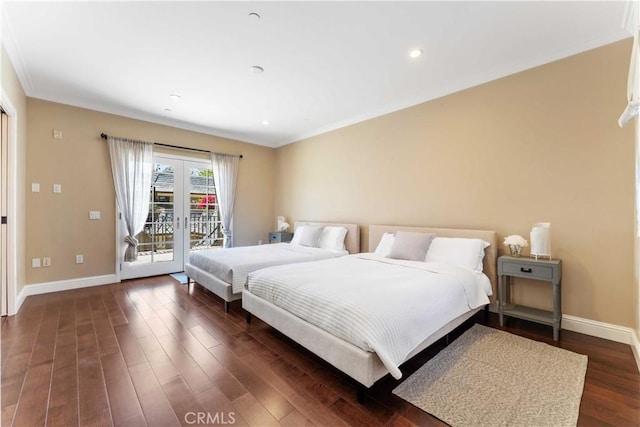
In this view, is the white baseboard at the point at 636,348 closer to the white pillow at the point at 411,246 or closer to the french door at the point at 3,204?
the white pillow at the point at 411,246

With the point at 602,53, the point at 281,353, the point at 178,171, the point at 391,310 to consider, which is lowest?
the point at 281,353

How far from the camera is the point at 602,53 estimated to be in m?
2.45

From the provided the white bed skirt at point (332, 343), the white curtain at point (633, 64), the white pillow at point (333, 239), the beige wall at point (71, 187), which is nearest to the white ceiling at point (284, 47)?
the white curtain at point (633, 64)

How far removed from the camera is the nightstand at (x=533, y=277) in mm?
2432

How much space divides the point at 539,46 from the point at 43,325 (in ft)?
18.5

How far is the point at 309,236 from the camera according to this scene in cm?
464

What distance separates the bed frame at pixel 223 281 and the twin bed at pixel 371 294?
1 cm

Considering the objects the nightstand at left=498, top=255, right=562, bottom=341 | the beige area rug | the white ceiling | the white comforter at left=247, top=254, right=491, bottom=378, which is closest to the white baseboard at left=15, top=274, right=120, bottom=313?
the white ceiling

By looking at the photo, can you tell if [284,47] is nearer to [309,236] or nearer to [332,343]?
[332,343]

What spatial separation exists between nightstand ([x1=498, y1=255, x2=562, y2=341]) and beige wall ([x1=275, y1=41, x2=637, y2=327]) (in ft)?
0.71

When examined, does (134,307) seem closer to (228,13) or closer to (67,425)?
(67,425)

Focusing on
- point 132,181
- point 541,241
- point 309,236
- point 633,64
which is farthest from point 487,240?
point 132,181

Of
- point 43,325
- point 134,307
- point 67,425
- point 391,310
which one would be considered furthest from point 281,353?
point 43,325

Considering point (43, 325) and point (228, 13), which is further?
point (43, 325)
